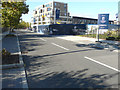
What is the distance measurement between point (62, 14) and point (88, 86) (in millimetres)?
71688

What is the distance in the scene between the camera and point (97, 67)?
6898mm

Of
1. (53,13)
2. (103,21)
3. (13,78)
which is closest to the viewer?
(13,78)

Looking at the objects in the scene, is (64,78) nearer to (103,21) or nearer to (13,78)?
(13,78)

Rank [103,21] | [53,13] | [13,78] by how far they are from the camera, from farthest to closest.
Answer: [53,13]
[103,21]
[13,78]

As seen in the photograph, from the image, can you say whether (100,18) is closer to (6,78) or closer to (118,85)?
(118,85)

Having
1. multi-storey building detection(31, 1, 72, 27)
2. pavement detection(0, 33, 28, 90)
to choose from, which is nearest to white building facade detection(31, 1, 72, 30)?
multi-storey building detection(31, 1, 72, 27)

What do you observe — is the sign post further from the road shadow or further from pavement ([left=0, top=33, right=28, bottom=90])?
pavement ([left=0, top=33, right=28, bottom=90])

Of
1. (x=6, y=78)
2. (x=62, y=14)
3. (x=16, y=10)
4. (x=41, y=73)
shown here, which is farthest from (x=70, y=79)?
(x=62, y=14)

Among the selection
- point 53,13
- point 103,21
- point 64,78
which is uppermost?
point 53,13

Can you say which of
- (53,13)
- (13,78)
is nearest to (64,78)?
(13,78)

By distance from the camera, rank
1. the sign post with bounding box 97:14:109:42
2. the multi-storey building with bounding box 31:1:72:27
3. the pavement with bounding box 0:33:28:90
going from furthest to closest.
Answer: the multi-storey building with bounding box 31:1:72:27 → the sign post with bounding box 97:14:109:42 → the pavement with bounding box 0:33:28:90

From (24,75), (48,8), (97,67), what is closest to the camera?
(24,75)

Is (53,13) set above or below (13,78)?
above

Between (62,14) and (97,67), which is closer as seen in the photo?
(97,67)
